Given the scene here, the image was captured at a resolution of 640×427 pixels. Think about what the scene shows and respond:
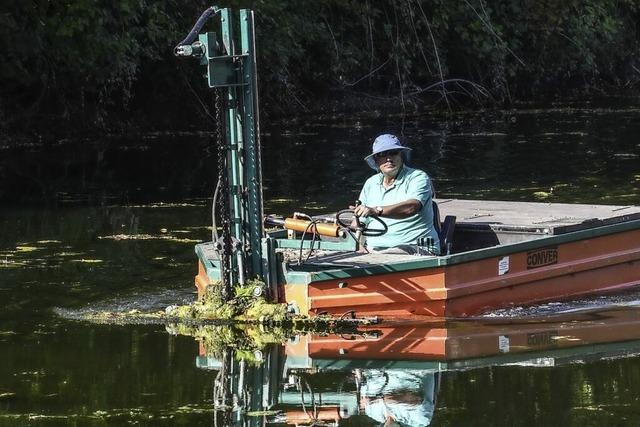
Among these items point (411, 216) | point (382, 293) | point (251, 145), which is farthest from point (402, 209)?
point (251, 145)

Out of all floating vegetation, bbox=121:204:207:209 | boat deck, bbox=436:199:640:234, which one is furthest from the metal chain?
floating vegetation, bbox=121:204:207:209

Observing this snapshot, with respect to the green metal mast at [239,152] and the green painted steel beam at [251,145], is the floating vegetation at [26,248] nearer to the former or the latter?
the green metal mast at [239,152]

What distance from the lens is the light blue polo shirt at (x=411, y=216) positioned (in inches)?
448

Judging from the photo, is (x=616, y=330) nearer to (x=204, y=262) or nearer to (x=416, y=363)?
(x=416, y=363)

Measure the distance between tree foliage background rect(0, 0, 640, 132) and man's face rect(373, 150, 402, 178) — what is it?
12.4 metres

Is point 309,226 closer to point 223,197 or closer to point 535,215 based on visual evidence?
point 223,197

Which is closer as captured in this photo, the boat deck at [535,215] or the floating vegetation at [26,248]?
the boat deck at [535,215]

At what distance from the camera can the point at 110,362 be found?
31.8 feet

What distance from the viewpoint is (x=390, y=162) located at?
37.7 feet

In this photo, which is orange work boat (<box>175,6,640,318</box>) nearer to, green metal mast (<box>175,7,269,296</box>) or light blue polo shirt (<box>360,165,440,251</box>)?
green metal mast (<box>175,7,269,296</box>)

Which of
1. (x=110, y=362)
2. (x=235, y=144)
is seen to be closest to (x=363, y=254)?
(x=235, y=144)

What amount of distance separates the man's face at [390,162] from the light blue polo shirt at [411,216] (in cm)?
7

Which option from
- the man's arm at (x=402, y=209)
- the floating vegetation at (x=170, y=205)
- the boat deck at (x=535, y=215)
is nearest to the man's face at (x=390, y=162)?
the man's arm at (x=402, y=209)

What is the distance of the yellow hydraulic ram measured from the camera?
10.8 meters
